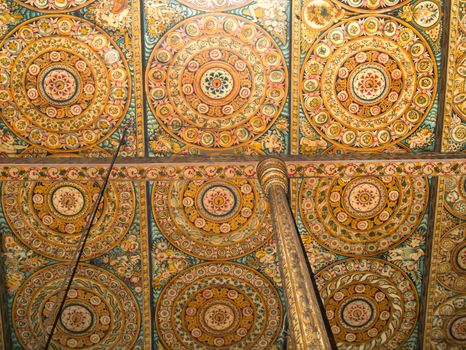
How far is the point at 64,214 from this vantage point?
613cm

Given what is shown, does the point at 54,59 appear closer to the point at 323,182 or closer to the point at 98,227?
the point at 98,227

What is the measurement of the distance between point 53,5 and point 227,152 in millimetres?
2697

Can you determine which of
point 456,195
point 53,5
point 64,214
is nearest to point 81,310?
point 64,214

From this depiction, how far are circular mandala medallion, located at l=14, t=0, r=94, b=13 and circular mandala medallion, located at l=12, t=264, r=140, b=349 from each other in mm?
3250

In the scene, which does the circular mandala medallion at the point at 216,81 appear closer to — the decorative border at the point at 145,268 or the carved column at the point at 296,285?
the decorative border at the point at 145,268

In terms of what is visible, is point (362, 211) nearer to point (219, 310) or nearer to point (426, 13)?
point (219, 310)

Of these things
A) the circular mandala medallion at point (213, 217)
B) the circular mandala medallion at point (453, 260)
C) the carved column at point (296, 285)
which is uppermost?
the carved column at point (296, 285)

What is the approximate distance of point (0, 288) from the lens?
622cm

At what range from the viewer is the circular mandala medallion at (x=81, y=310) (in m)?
6.30

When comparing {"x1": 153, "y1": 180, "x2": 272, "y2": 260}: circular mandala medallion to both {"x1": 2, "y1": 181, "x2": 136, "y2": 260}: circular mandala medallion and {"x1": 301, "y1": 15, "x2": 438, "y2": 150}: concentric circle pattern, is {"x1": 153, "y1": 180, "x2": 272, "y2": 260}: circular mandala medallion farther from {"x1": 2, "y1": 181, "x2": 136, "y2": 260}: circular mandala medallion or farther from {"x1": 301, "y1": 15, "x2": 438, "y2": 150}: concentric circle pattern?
{"x1": 301, "y1": 15, "x2": 438, "y2": 150}: concentric circle pattern

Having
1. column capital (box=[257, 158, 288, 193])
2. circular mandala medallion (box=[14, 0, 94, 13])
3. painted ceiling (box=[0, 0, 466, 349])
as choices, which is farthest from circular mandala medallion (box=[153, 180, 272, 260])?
circular mandala medallion (box=[14, 0, 94, 13])

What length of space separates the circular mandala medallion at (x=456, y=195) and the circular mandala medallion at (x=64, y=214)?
4118 mm

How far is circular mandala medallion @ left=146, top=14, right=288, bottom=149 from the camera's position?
5.64m

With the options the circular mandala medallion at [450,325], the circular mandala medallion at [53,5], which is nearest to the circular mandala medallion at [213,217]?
the circular mandala medallion at [53,5]
